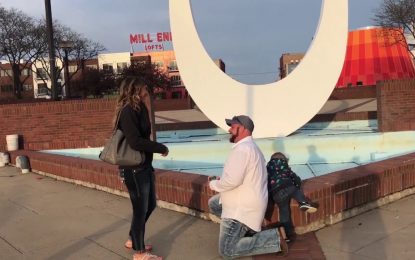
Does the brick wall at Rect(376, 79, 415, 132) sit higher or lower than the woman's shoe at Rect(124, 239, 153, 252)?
higher

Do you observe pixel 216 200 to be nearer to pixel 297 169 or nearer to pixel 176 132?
pixel 297 169

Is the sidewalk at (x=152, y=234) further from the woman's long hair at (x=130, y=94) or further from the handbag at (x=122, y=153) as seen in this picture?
the woman's long hair at (x=130, y=94)

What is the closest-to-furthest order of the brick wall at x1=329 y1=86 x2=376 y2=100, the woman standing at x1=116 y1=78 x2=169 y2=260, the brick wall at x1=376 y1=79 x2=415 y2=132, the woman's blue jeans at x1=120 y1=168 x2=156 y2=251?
the woman standing at x1=116 y1=78 x2=169 y2=260 → the woman's blue jeans at x1=120 y1=168 x2=156 y2=251 → the brick wall at x1=376 y1=79 x2=415 y2=132 → the brick wall at x1=329 y1=86 x2=376 y2=100

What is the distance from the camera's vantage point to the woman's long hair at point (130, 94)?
4.09 metres

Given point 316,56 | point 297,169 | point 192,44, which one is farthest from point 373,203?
point 192,44

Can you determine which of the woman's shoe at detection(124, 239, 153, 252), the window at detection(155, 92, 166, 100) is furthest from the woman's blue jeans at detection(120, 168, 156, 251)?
the window at detection(155, 92, 166, 100)

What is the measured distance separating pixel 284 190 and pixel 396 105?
7.33 meters

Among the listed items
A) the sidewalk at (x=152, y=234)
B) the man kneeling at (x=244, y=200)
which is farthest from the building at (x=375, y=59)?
the man kneeling at (x=244, y=200)

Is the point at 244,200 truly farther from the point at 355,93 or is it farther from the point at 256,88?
the point at 355,93

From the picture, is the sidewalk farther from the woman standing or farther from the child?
the woman standing

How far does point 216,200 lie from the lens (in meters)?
4.80

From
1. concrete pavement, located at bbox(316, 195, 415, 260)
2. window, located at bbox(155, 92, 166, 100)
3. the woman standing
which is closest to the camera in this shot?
the woman standing

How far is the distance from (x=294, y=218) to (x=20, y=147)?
29.6 ft

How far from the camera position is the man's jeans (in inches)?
166
